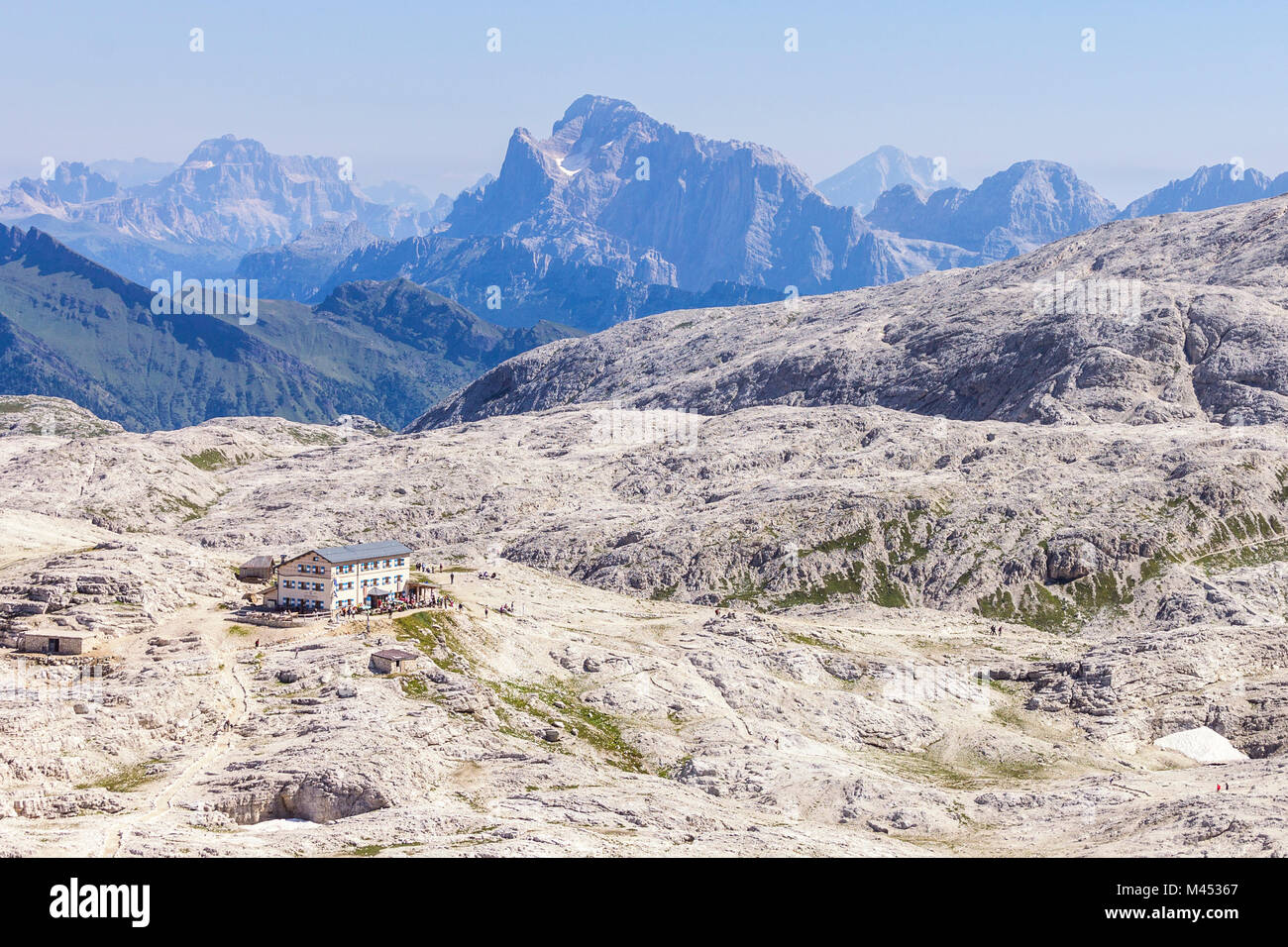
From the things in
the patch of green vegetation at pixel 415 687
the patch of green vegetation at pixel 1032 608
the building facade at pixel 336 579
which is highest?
the building facade at pixel 336 579

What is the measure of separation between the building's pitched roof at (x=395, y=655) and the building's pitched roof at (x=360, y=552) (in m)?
14.3

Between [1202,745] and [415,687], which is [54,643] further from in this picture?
[1202,745]

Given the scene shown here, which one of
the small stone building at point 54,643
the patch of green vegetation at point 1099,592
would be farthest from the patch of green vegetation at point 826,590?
the small stone building at point 54,643

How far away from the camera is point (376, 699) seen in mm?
109250

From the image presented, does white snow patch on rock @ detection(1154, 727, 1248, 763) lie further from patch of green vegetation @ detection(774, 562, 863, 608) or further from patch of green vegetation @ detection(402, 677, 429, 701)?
patch of green vegetation @ detection(402, 677, 429, 701)

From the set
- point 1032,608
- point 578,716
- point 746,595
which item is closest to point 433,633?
point 578,716

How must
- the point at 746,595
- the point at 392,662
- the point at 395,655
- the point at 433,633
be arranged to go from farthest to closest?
the point at 746,595 < the point at 433,633 < the point at 395,655 < the point at 392,662

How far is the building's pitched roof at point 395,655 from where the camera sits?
11556cm

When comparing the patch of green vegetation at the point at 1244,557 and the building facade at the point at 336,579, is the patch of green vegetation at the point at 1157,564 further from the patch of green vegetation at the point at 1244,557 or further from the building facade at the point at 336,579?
the building facade at the point at 336,579

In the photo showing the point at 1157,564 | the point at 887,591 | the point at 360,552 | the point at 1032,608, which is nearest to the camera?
the point at 360,552

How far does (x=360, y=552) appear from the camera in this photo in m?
132

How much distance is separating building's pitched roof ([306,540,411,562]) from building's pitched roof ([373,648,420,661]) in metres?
14.3

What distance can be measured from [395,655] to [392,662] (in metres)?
1.10

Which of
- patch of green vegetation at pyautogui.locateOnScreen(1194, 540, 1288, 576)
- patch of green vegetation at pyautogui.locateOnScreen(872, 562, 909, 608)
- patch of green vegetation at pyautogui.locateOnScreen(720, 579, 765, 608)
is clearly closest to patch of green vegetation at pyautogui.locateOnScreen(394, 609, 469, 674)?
patch of green vegetation at pyautogui.locateOnScreen(720, 579, 765, 608)
